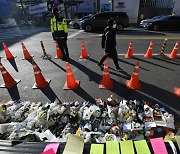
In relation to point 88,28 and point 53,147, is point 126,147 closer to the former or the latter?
point 53,147

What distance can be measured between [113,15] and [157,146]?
1629cm

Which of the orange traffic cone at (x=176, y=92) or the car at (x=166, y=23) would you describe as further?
the car at (x=166, y=23)

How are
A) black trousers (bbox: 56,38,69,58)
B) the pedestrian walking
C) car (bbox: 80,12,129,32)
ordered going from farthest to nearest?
car (bbox: 80,12,129,32) < black trousers (bbox: 56,38,69,58) < the pedestrian walking

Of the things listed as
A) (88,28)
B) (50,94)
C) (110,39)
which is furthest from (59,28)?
(88,28)

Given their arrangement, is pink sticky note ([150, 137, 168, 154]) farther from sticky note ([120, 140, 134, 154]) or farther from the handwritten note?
the handwritten note

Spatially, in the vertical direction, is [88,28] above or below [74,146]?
above

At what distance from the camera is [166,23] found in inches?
597

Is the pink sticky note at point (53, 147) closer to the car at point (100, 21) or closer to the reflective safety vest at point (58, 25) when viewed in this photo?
the reflective safety vest at point (58, 25)

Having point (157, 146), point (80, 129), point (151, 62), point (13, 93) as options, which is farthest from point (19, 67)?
point (157, 146)

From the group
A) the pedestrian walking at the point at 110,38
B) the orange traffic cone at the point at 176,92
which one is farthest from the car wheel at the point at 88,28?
the orange traffic cone at the point at 176,92

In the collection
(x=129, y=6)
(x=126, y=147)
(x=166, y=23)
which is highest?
(x=129, y=6)

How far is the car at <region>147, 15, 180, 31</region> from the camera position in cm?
1509

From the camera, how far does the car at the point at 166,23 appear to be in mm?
15091

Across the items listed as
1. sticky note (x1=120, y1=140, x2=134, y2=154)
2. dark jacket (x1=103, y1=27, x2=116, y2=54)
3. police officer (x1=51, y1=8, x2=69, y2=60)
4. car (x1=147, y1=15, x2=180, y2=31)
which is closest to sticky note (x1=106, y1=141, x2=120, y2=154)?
sticky note (x1=120, y1=140, x2=134, y2=154)
